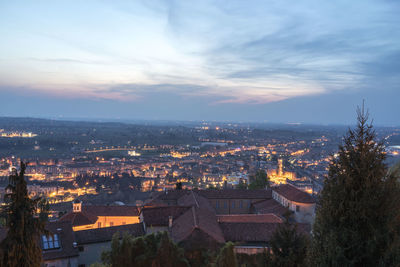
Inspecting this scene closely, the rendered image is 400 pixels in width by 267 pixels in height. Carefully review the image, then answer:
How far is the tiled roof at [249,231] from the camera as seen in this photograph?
1855 cm

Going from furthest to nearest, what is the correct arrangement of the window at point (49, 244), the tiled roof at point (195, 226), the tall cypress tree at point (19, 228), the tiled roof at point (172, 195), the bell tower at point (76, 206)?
the tiled roof at point (172, 195) → the bell tower at point (76, 206) → the tiled roof at point (195, 226) → the window at point (49, 244) → the tall cypress tree at point (19, 228)

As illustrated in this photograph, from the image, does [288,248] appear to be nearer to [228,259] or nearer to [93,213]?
[228,259]

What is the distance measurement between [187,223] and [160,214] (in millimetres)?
3992

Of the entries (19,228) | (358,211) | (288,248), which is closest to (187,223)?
(288,248)

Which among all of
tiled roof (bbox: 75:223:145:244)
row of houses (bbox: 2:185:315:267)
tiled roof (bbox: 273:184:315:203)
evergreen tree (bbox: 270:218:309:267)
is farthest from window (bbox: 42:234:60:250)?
tiled roof (bbox: 273:184:315:203)

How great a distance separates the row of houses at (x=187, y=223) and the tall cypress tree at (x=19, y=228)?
0.86 meters

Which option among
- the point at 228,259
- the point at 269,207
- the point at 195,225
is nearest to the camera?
the point at 228,259

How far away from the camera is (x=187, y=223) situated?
749 inches

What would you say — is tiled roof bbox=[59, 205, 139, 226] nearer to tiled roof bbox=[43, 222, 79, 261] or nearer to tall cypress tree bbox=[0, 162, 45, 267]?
tiled roof bbox=[43, 222, 79, 261]

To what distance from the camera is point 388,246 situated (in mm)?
5688

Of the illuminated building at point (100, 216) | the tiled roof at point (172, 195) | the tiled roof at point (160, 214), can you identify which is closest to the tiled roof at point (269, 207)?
the tiled roof at point (172, 195)

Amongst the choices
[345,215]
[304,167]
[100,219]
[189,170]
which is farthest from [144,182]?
[345,215]

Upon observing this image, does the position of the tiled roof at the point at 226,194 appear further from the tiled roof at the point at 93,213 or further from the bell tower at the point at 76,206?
the bell tower at the point at 76,206

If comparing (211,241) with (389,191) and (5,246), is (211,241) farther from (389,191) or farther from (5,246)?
(389,191)
